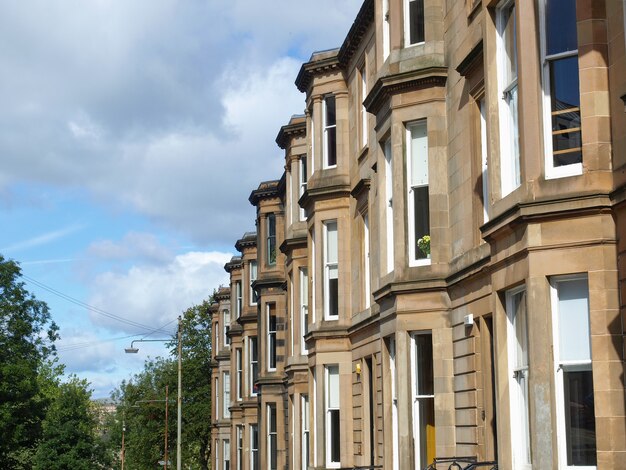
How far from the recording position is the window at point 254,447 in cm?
4508

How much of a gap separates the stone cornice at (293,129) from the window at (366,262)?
32.1 ft

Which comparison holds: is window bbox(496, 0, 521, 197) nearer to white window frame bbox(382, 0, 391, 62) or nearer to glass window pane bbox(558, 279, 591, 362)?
glass window pane bbox(558, 279, 591, 362)

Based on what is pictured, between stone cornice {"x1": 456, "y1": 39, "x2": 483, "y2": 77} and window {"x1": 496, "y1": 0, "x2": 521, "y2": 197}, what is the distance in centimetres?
142

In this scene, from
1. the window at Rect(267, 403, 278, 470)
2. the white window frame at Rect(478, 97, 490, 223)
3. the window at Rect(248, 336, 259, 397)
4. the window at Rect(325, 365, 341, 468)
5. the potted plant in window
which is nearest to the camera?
the white window frame at Rect(478, 97, 490, 223)

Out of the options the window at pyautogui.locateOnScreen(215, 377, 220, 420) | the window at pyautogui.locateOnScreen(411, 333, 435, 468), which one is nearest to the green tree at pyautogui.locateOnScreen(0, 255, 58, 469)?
the window at pyautogui.locateOnScreen(215, 377, 220, 420)

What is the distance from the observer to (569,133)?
12359 millimetres

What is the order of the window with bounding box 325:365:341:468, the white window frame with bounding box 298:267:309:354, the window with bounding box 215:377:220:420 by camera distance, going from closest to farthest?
the window with bounding box 325:365:341:468
the white window frame with bounding box 298:267:309:354
the window with bounding box 215:377:220:420

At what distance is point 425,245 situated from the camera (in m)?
18.6

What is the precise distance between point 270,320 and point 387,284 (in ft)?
71.7

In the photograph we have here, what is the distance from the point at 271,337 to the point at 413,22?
22616 mm

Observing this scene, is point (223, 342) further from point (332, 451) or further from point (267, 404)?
point (332, 451)

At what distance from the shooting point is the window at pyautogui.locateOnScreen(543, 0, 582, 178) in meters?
12.3

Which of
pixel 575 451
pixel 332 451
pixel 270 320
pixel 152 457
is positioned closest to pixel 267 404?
pixel 270 320

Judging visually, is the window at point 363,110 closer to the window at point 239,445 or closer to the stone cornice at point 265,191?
the stone cornice at point 265,191
